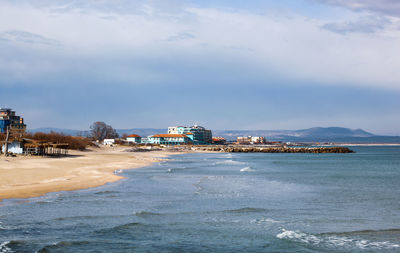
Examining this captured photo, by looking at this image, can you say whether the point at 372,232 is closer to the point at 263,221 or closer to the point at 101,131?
the point at 263,221

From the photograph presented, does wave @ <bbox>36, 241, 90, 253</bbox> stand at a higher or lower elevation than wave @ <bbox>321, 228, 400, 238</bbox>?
lower

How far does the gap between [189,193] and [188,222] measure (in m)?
8.68

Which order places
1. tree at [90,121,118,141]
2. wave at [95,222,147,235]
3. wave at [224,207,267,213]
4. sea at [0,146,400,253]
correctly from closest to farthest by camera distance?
sea at [0,146,400,253], wave at [95,222,147,235], wave at [224,207,267,213], tree at [90,121,118,141]

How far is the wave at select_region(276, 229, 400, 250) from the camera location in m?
13.0

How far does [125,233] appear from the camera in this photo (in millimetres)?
14312

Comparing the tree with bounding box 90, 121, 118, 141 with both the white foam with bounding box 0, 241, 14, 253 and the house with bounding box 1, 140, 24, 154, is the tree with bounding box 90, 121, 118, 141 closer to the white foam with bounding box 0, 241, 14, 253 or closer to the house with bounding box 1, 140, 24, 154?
the house with bounding box 1, 140, 24, 154

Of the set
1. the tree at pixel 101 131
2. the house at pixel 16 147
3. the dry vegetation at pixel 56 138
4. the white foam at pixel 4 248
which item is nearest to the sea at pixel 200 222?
the white foam at pixel 4 248

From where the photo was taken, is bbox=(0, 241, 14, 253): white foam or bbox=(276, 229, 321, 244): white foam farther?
bbox=(276, 229, 321, 244): white foam

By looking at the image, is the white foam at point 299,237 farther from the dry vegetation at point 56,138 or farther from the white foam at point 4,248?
the dry vegetation at point 56,138

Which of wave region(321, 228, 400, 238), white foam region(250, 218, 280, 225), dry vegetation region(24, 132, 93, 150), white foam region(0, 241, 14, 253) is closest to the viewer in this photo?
white foam region(0, 241, 14, 253)

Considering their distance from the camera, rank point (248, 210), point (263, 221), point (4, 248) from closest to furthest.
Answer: point (4, 248) → point (263, 221) → point (248, 210)

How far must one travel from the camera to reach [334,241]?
13.6m

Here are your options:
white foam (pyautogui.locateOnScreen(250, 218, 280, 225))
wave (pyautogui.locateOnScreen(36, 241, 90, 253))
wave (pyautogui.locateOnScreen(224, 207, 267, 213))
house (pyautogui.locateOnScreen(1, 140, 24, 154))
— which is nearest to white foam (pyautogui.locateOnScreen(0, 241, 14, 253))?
wave (pyautogui.locateOnScreen(36, 241, 90, 253))

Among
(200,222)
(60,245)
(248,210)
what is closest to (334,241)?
(200,222)
